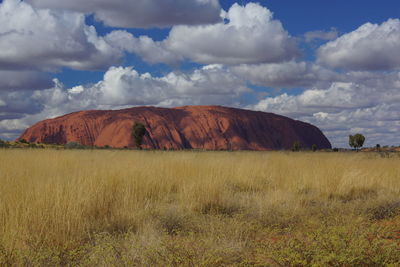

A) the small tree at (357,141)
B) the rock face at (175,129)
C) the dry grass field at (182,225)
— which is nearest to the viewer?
the dry grass field at (182,225)

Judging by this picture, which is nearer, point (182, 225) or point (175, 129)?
point (182, 225)

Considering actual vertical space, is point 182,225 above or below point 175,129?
below

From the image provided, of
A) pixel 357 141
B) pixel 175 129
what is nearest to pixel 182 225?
pixel 357 141

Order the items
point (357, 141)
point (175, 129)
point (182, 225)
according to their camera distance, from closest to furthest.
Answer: point (182, 225) < point (357, 141) < point (175, 129)

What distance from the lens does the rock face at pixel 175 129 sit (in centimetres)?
10450

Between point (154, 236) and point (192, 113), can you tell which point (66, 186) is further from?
point (192, 113)

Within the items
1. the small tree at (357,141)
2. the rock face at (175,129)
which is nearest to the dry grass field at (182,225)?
the small tree at (357,141)

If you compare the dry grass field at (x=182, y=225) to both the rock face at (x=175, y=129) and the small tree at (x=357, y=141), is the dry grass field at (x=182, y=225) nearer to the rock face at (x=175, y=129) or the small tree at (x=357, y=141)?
the small tree at (x=357, y=141)

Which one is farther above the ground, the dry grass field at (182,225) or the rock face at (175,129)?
the rock face at (175,129)

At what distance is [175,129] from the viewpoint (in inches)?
4350

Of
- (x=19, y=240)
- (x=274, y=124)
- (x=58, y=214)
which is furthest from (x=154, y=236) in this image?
(x=274, y=124)

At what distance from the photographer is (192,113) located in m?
123

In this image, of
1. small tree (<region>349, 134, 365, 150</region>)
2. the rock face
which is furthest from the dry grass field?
the rock face

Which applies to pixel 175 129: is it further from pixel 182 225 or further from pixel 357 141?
pixel 182 225
